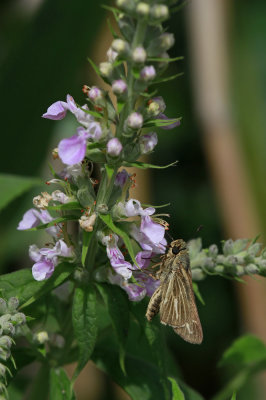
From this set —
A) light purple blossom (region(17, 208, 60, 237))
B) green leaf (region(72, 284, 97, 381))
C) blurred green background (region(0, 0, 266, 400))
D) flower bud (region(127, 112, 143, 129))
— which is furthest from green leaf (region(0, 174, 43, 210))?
blurred green background (region(0, 0, 266, 400))

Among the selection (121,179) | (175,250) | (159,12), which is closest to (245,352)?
(175,250)

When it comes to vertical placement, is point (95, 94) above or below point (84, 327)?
above

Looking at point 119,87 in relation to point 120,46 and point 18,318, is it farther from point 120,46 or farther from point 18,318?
point 18,318

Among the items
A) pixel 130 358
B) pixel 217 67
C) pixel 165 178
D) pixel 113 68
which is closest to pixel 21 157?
pixel 165 178

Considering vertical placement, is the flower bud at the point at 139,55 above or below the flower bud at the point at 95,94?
above

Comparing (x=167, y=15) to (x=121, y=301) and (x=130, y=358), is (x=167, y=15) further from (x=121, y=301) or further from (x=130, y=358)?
(x=130, y=358)

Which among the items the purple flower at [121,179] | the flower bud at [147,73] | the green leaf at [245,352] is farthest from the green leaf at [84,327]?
the green leaf at [245,352]

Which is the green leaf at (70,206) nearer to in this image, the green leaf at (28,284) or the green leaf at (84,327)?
the green leaf at (28,284)
